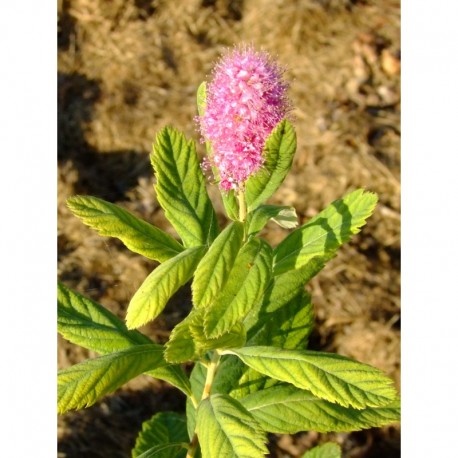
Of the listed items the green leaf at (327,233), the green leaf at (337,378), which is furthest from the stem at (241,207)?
the green leaf at (337,378)

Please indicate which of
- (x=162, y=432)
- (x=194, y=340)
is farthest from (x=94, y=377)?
(x=162, y=432)

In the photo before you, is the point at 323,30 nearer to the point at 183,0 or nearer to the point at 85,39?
the point at 183,0

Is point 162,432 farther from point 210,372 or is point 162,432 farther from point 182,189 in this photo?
point 182,189

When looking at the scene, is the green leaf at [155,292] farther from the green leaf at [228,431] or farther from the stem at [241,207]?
the green leaf at [228,431]

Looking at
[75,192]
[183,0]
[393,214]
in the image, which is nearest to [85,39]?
[183,0]

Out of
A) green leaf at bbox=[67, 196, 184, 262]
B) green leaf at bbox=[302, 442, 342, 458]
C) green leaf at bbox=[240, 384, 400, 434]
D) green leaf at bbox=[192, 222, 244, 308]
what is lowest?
green leaf at bbox=[302, 442, 342, 458]

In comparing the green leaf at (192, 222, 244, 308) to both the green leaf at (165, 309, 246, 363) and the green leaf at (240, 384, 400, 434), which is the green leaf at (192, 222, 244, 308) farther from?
the green leaf at (240, 384, 400, 434)

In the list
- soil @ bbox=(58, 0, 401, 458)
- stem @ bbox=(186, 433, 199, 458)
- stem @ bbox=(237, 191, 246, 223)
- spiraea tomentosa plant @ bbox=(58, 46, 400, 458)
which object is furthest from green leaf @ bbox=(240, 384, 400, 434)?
soil @ bbox=(58, 0, 401, 458)

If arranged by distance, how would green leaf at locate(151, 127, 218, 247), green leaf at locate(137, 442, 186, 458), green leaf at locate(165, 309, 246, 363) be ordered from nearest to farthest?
green leaf at locate(165, 309, 246, 363), green leaf at locate(151, 127, 218, 247), green leaf at locate(137, 442, 186, 458)
